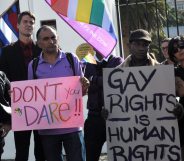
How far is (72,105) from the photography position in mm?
3885

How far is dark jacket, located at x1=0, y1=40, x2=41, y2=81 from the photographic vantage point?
4.61 metres

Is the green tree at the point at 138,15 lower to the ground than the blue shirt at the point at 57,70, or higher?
higher

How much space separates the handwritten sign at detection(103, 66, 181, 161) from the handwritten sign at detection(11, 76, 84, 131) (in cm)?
28

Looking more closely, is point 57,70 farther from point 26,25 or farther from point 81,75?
point 26,25

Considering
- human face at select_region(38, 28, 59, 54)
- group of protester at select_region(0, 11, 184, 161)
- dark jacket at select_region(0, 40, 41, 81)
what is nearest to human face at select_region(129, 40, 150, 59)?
group of protester at select_region(0, 11, 184, 161)

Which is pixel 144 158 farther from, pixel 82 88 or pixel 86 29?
pixel 86 29

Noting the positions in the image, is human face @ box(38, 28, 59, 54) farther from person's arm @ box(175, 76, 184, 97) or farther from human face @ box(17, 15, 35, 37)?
person's arm @ box(175, 76, 184, 97)

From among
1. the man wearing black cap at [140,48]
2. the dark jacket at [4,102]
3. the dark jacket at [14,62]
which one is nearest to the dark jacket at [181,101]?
the man wearing black cap at [140,48]

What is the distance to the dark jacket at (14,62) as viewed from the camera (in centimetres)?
461

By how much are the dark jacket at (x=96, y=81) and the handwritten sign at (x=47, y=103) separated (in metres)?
0.39

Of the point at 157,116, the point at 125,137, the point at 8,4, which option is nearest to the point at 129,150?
the point at 125,137

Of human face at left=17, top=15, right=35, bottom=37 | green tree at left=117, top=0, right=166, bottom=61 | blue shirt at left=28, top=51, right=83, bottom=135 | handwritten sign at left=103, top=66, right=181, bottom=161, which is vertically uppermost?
green tree at left=117, top=0, right=166, bottom=61

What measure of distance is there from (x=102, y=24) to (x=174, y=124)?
4.76 ft

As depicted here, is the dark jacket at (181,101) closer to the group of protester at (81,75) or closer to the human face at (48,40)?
the group of protester at (81,75)
